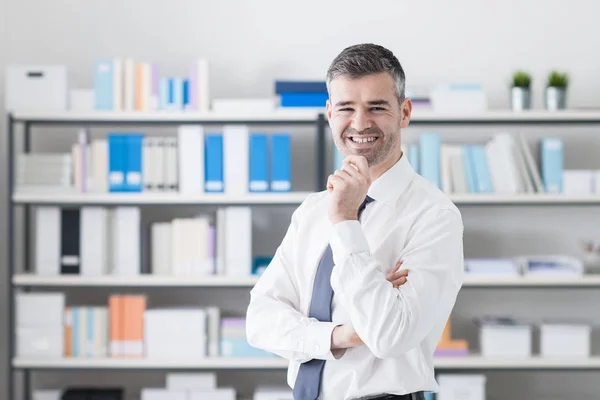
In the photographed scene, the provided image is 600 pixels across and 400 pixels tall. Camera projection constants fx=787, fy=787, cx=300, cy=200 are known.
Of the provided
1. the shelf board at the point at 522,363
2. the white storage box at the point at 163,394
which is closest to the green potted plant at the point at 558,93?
the shelf board at the point at 522,363

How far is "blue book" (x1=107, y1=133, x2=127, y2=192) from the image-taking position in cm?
359

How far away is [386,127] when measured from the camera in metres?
1.46

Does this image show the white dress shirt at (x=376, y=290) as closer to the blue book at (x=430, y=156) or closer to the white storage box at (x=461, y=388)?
the blue book at (x=430, y=156)

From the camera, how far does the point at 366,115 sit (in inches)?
57.2

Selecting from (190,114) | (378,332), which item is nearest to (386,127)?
(378,332)

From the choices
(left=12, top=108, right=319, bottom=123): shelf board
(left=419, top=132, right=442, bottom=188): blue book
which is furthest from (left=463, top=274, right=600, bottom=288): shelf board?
(left=12, top=108, right=319, bottom=123): shelf board

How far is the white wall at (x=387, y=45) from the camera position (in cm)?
397

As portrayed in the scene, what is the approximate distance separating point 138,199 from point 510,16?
81.2 inches

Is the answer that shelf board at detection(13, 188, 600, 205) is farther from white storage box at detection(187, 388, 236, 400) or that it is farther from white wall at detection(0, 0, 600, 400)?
white storage box at detection(187, 388, 236, 400)

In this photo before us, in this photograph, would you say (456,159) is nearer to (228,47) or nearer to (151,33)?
(228,47)

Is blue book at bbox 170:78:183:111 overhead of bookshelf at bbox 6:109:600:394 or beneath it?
overhead

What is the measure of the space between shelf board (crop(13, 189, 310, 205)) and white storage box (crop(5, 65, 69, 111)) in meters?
0.41

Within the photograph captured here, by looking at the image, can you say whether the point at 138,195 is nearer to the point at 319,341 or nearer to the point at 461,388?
the point at 461,388

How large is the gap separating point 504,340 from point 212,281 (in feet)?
4.48
